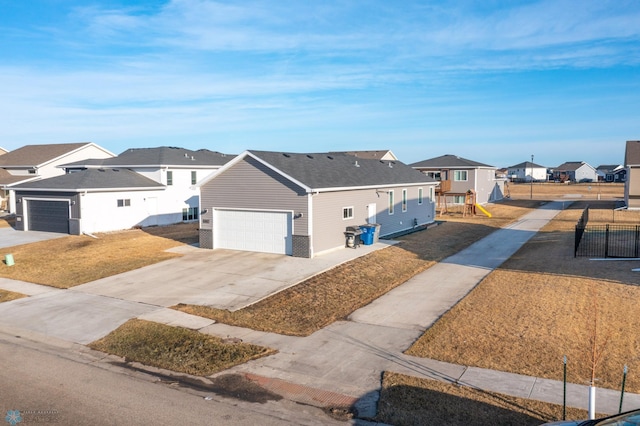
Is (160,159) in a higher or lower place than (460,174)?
higher

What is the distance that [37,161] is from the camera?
4725cm

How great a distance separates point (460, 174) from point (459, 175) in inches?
6.3

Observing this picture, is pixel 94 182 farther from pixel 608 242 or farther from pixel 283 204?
pixel 608 242

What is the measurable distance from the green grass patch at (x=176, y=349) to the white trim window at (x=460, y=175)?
4444 centimetres

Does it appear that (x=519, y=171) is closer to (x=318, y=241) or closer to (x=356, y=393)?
(x=318, y=241)

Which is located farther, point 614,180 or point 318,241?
point 614,180

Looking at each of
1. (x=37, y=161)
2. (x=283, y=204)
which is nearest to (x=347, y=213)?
(x=283, y=204)

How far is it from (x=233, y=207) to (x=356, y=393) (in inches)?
672

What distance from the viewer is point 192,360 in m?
11.6

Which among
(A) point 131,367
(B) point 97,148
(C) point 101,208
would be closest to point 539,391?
(A) point 131,367

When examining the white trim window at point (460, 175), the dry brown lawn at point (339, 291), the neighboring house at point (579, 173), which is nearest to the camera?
the dry brown lawn at point (339, 291)

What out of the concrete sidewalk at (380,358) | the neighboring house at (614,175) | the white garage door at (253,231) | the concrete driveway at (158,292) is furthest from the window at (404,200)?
the neighboring house at (614,175)

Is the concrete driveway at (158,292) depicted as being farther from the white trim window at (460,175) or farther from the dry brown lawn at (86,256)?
the white trim window at (460,175)

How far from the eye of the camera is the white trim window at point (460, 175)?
5297cm
